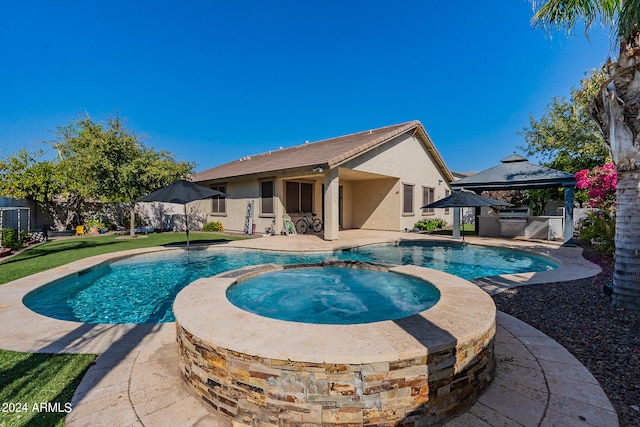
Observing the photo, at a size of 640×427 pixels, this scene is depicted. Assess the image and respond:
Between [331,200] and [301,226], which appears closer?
[331,200]

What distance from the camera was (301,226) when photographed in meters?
15.5

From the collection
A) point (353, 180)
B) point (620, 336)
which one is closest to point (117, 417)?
point (620, 336)

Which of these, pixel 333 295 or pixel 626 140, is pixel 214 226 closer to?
pixel 333 295

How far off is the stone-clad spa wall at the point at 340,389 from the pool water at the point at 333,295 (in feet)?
6.08

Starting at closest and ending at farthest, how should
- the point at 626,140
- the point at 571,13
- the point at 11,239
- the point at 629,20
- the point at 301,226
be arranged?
the point at 629,20 → the point at 626,140 → the point at 571,13 → the point at 11,239 → the point at 301,226

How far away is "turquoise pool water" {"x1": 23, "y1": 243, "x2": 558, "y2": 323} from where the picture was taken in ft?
17.8

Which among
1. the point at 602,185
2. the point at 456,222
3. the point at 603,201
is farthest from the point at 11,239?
the point at 603,201

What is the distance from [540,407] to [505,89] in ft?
73.2

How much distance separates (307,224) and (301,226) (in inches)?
18.7

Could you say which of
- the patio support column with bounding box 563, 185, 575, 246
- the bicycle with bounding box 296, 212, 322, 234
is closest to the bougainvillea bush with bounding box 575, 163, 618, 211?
the patio support column with bounding box 563, 185, 575, 246

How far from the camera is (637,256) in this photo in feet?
14.5

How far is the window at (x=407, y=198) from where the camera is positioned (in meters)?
→ 16.7

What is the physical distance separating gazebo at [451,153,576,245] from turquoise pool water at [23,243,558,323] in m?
2.98

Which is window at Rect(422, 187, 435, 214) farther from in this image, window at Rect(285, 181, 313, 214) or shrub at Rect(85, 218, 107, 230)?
shrub at Rect(85, 218, 107, 230)
